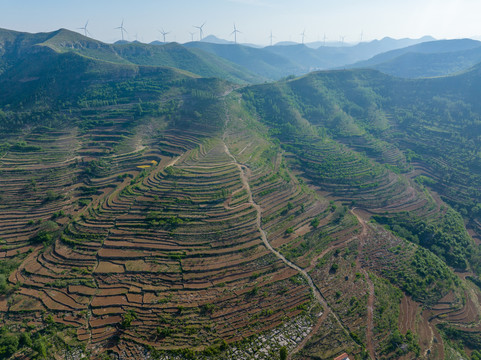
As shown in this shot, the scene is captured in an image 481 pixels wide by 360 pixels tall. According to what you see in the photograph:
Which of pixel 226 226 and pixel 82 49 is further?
pixel 82 49

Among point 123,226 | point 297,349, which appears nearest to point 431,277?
point 297,349

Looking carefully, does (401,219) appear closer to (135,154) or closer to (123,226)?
(123,226)

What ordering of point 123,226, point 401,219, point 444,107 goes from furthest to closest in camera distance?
point 444,107, point 401,219, point 123,226

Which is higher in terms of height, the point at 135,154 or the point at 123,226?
the point at 135,154

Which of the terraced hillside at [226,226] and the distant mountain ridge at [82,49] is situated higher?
the distant mountain ridge at [82,49]

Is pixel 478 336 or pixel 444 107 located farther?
pixel 444 107

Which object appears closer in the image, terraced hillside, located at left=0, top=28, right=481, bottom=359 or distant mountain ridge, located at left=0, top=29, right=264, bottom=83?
terraced hillside, located at left=0, top=28, right=481, bottom=359

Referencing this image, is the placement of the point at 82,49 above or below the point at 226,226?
above

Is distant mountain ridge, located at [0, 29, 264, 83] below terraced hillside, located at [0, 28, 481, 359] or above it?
above
